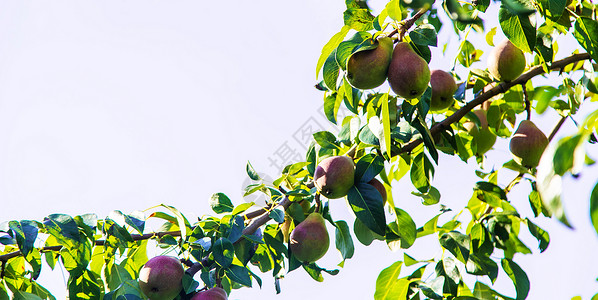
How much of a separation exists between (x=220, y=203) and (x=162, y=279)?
397mm

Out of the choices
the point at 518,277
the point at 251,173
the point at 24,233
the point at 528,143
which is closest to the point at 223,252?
the point at 251,173

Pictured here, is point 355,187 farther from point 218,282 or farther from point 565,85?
point 565,85

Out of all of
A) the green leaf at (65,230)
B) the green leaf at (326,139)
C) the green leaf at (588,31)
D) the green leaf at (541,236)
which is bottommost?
the green leaf at (65,230)

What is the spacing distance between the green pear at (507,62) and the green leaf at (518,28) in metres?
0.50

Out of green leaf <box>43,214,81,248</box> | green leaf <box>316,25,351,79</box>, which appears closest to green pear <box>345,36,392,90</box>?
green leaf <box>316,25,351,79</box>

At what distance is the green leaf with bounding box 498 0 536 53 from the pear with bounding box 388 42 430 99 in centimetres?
24

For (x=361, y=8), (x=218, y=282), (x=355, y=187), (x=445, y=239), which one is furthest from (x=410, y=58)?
(x=218, y=282)

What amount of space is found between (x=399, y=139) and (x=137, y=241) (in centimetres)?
88

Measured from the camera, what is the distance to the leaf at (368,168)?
147cm

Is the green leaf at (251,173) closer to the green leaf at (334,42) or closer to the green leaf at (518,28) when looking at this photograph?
the green leaf at (334,42)

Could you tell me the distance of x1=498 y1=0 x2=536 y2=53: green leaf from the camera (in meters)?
1.35

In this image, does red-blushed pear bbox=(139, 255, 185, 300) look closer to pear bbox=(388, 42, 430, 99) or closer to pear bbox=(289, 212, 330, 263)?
pear bbox=(289, 212, 330, 263)

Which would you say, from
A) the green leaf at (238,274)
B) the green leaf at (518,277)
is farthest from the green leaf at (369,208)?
the green leaf at (518,277)

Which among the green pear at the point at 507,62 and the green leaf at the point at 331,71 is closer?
the green leaf at the point at 331,71
